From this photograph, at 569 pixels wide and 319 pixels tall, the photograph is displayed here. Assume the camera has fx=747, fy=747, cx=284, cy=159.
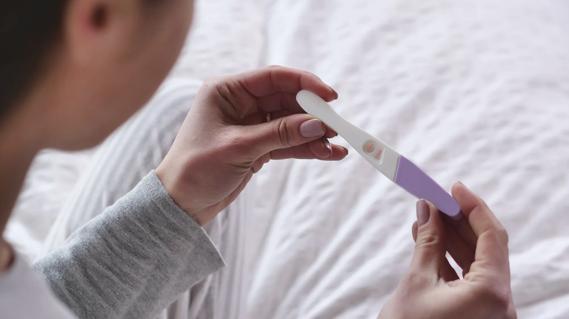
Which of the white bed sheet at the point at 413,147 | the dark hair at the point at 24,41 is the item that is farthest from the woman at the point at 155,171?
the white bed sheet at the point at 413,147

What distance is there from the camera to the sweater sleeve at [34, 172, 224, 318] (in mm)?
625

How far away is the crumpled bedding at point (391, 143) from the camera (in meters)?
0.73

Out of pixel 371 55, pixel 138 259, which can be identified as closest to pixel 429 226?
pixel 138 259

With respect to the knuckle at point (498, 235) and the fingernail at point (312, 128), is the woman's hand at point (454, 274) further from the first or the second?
the fingernail at point (312, 128)

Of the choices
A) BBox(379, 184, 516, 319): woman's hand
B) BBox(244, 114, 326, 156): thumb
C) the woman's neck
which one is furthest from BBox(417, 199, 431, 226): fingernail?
the woman's neck

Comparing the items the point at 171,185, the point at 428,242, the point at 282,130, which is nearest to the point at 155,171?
the point at 171,185

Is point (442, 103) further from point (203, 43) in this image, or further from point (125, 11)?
point (125, 11)

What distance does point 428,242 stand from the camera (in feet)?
1.95

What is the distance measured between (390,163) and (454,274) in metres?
0.10

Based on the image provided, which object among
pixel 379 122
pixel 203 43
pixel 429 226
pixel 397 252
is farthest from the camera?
pixel 203 43

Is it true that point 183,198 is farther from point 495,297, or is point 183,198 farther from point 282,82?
point 495,297

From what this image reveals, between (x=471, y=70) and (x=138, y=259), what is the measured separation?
465 millimetres

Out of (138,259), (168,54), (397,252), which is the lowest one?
(397,252)

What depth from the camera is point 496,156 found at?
79 centimetres
